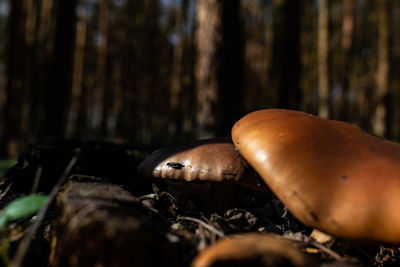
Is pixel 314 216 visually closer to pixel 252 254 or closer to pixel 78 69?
pixel 252 254

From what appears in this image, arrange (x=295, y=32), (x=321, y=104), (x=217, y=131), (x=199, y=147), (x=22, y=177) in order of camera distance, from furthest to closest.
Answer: (x=321, y=104) < (x=295, y=32) < (x=217, y=131) < (x=22, y=177) < (x=199, y=147)

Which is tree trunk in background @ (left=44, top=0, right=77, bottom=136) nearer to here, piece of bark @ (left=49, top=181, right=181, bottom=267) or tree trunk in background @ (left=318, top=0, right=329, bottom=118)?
piece of bark @ (left=49, top=181, right=181, bottom=267)

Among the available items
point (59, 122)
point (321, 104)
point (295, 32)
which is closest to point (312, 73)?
point (321, 104)

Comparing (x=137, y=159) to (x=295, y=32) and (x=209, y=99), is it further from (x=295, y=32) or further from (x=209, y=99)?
(x=295, y=32)

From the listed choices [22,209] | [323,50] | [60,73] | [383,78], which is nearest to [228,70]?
[22,209]

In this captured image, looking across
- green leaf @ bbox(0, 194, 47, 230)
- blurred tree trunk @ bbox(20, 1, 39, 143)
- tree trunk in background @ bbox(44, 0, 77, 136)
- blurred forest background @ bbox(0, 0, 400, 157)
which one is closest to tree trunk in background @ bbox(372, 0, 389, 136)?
blurred forest background @ bbox(0, 0, 400, 157)

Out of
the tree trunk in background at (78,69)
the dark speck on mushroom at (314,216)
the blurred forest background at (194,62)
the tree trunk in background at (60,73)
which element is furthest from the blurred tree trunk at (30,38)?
the dark speck on mushroom at (314,216)
